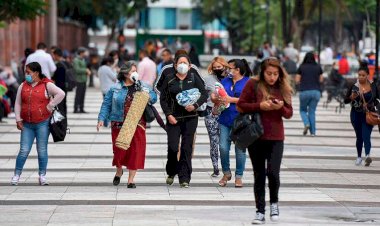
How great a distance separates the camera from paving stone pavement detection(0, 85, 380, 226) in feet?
43.8

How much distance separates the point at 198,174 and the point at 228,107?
1.74 metres

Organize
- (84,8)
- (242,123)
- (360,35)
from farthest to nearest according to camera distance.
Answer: (360,35), (84,8), (242,123)

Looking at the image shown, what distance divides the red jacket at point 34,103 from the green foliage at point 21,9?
1311 cm

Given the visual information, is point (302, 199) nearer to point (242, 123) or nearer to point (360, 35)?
point (242, 123)

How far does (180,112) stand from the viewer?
54.4 ft

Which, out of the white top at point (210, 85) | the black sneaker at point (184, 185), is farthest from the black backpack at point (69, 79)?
the black sneaker at point (184, 185)

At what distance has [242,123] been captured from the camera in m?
13.0

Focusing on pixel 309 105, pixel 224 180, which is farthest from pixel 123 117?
pixel 309 105

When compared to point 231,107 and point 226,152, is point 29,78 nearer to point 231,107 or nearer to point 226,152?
point 231,107

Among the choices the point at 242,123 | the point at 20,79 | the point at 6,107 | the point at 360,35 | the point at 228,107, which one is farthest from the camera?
the point at 360,35

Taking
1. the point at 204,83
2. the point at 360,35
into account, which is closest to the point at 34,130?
the point at 204,83

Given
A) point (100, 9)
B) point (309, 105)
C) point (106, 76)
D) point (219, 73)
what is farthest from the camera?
point (100, 9)

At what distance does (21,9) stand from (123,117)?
14059 millimetres

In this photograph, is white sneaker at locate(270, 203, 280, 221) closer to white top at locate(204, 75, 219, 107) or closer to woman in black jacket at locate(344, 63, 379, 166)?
white top at locate(204, 75, 219, 107)
